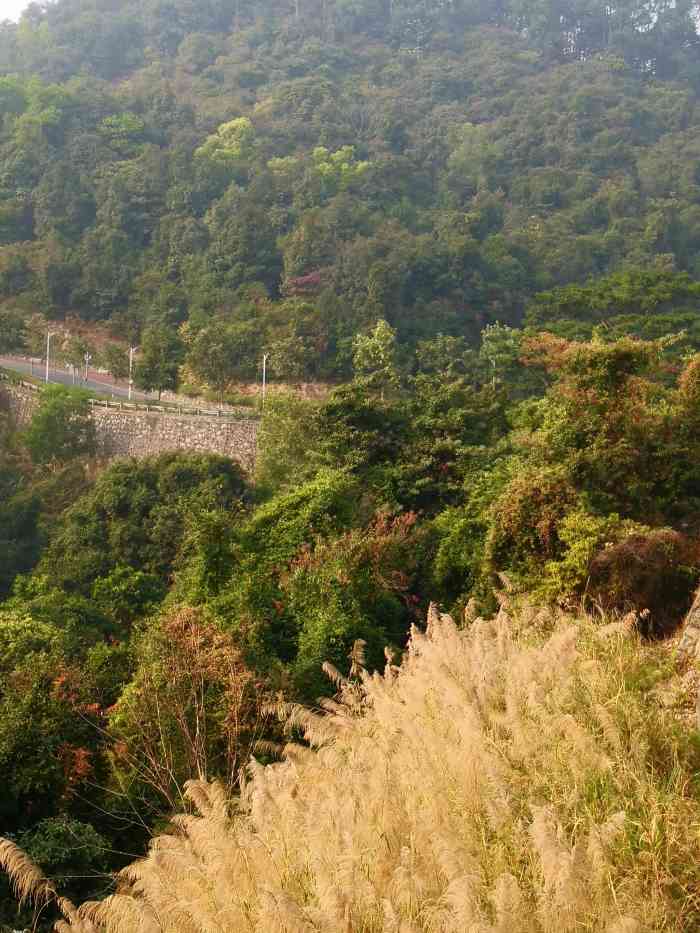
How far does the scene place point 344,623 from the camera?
41.6ft

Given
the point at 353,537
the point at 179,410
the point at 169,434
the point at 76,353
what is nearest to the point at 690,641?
the point at 353,537

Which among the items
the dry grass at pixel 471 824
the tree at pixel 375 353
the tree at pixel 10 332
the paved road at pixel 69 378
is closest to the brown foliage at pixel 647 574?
the dry grass at pixel 471 824

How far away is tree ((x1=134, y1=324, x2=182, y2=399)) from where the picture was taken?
103 feet

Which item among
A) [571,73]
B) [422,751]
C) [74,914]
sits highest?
[571,73]

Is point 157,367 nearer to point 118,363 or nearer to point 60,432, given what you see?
point 118,363

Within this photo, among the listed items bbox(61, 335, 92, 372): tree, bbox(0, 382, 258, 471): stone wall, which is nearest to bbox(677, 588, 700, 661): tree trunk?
bbox(0, 382, 258, 471): stone wall

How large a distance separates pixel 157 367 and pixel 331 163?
88.6ft

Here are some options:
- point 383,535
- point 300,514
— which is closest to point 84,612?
point 300,514

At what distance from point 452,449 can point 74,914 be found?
47.7 feet

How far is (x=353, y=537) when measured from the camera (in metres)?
15.0

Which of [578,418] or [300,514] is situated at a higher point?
[578,418]

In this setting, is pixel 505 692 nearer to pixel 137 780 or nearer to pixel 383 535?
pixel 137 780

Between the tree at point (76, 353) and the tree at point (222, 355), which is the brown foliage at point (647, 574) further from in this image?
the tree at point (76, 353)

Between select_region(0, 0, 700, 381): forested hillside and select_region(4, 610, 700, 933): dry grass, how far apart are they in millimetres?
25622
